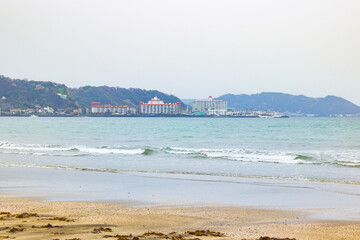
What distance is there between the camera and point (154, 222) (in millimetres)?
9414

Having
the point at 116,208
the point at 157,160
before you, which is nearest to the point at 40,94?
the point at 157,160

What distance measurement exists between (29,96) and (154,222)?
624 feet

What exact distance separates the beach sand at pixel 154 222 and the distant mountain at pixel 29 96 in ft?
Result: 609

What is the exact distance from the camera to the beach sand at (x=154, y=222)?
26.9 ft

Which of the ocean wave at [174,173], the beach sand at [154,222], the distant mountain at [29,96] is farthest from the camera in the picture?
the distant mountain at [29,96]

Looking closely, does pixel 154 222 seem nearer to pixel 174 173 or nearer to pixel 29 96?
pixel 174 173

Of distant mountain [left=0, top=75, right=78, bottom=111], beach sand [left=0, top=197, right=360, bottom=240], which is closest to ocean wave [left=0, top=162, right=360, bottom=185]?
beach sand [left=0, top=197, right=360, bottom=240]

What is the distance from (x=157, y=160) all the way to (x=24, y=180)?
1031 cm

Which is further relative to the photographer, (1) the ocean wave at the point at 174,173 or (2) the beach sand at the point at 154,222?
(1) the ocean wave at the point at 174,173

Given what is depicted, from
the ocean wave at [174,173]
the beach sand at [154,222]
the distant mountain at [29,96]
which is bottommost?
the ocean wave at [174,173]

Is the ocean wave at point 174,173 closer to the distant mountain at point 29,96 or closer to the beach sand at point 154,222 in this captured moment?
the beach sand at point 154,222

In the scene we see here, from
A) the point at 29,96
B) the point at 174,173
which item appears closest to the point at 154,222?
the point at 174,173

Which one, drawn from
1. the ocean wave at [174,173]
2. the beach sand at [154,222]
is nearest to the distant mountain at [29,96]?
the ocean wave at [174,173]

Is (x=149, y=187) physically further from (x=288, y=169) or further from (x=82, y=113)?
(x=82, y=113)
